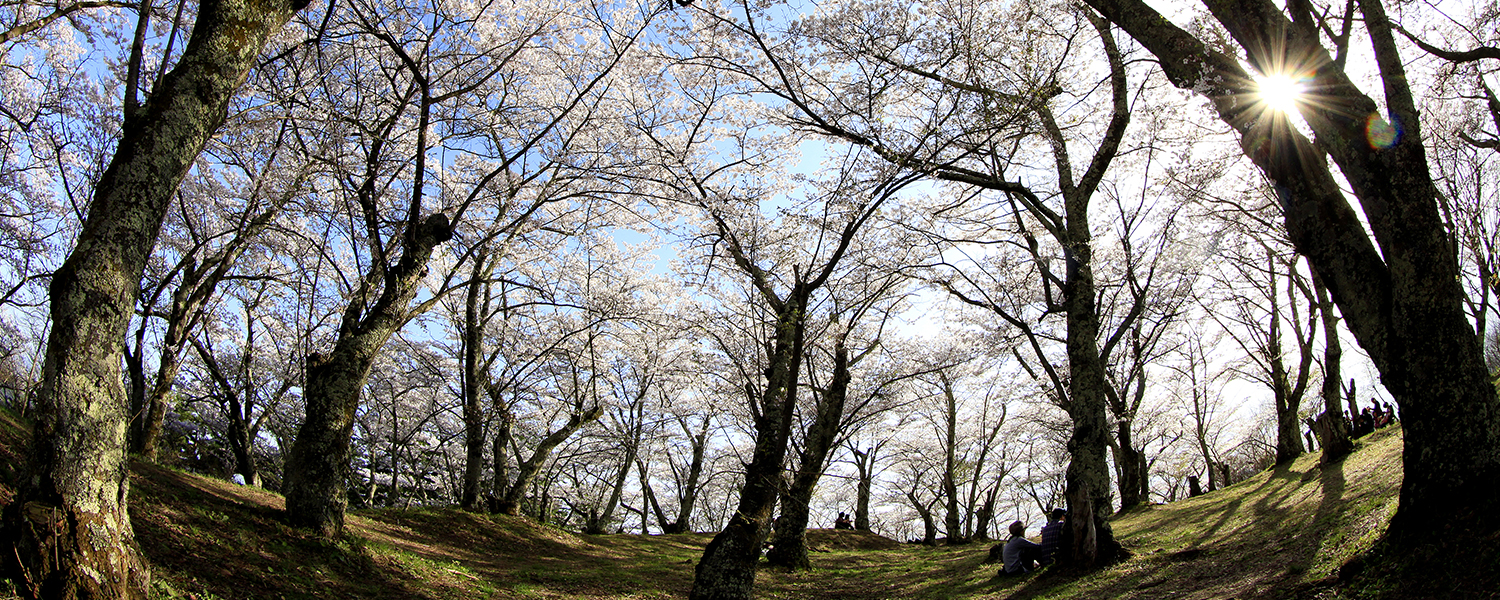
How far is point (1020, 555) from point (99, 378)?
962 cm

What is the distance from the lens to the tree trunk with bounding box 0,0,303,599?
3.27 meters

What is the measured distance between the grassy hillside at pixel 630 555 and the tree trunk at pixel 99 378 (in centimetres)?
154

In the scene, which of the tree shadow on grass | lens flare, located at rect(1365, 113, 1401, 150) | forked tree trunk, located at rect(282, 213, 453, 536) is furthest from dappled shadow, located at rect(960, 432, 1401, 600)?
forked tree trunk, located at rect(282, 213, 453, 536)

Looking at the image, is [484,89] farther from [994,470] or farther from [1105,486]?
[994,470]

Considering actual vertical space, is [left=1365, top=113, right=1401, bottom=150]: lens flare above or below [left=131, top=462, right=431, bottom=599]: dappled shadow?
above

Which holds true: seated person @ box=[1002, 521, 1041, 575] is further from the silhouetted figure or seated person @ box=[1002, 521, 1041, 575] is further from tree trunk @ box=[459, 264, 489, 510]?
the silhouetted figure

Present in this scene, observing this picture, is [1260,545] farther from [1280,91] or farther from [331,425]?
[331,425]

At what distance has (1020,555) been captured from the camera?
923cm

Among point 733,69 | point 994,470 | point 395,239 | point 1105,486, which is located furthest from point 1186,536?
point 994,470

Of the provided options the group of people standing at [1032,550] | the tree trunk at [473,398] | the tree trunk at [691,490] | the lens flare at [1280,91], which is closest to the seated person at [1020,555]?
the group of people standing at [1032,550]

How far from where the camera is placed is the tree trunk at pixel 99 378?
327 cm

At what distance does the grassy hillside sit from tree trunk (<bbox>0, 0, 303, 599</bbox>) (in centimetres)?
154

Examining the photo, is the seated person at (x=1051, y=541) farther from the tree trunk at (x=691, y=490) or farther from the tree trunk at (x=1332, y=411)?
the tree trunk at (x=691, y=490)

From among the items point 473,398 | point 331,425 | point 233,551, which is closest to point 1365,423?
point 473,398
